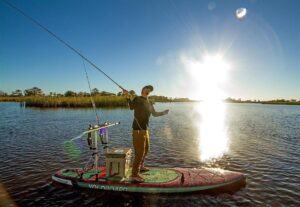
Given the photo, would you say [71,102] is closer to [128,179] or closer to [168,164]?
[168,164]

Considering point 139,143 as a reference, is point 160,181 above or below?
below

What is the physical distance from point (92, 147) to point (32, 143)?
10601mm

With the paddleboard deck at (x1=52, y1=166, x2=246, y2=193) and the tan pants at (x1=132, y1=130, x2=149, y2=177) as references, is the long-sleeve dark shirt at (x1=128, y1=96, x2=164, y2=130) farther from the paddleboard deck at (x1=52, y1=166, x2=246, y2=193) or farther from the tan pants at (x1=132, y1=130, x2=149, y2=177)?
the paddleboard deck at (x1=52, y1=166, x2=246, y2=193)

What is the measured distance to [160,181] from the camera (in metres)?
8.61

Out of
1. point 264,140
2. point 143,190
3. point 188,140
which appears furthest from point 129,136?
point 143,190

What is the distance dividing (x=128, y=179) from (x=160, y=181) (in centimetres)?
115

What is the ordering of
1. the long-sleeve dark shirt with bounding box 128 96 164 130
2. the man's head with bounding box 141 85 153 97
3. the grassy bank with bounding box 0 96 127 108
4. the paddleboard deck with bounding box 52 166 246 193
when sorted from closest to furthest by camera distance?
the long-sleeve dark shirt with bounding box 128 96 164 130, the paddleboard deck with bounding box 52 166 246 193, the man's head with bounding box 141 85 153 97, the grassy bank with bounding box 0 96 127 108

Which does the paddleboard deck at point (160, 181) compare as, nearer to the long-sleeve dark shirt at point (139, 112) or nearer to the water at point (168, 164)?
the water at point (168, 164)

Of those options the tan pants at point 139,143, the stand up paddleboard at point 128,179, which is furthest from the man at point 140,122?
the stand up paddleboard at point 128,179

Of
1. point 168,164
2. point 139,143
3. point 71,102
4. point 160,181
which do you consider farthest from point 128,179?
point 71,102

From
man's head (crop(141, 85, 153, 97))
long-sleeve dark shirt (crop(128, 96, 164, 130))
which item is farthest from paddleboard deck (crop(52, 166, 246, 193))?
man's head (crop(141, 85, 153, 97))

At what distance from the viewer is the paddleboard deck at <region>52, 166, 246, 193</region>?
27.3 feet

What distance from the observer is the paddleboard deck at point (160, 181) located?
8336 mm

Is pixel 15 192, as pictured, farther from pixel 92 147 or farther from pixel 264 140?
pixel 264 140
